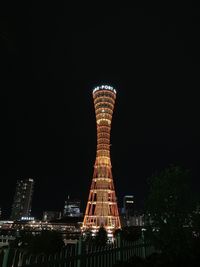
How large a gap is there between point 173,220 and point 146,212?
3.52 ft

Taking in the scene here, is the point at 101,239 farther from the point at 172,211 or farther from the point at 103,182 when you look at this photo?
the point at 103,182

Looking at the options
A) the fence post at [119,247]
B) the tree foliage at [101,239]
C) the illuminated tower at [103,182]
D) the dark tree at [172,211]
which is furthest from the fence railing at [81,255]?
the illuminated tower at [103,182]

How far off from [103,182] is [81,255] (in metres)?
47.1

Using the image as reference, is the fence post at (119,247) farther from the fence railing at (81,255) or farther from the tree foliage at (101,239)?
the tree foliage at (101,239)

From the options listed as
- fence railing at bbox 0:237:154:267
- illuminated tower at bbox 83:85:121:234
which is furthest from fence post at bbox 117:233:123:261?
illuminated tower at bbox 83:85:121:234

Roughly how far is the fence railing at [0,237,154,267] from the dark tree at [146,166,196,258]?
1.49m

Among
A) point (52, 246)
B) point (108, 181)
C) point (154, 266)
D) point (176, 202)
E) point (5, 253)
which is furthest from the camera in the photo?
point (108, 181)

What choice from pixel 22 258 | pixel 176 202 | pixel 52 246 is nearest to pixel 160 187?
pixel 176 202

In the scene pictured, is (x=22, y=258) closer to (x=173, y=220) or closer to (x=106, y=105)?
(x=173, y=220)

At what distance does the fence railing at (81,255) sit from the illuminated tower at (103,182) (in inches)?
1656

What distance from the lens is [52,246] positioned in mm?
14930

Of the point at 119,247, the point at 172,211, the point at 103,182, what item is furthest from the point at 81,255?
the point at 103,182

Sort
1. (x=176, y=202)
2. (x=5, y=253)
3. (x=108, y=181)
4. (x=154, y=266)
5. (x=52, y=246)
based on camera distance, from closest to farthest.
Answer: (x=5, y=253) → (x=154, y=266) → (x=176, y=202) → (x=52, y=246) → (x=108, y=181)

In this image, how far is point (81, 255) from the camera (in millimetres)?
7762
